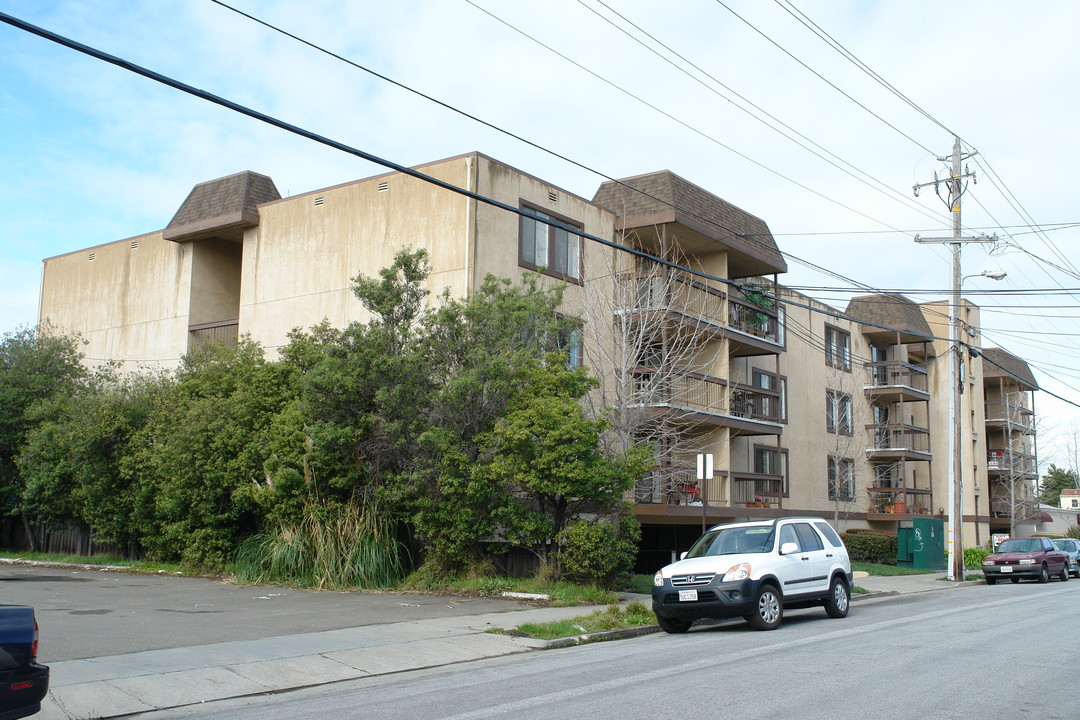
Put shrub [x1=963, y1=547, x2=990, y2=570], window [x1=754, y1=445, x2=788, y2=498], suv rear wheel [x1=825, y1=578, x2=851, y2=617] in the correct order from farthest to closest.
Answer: shrub [x1=963, y1=547, x2=990, y2=570] → window [x1=754, y1=445, x2=788, y2=498] → suv rear wheel [x1=825, y1=578, x2=851, y2=617]

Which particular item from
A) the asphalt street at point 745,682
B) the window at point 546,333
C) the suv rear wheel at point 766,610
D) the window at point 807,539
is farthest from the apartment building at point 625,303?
the asphalt street at point 745,682

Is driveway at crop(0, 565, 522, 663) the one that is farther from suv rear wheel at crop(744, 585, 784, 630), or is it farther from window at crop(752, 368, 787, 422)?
window at crop(752, 368, 787, 422)

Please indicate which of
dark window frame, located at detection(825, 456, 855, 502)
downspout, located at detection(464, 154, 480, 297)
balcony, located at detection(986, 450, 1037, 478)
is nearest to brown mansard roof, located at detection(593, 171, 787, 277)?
downspout, located at detection(464, 154, 480, 297)

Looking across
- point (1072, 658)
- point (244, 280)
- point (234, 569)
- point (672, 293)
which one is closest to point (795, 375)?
point (672, 293)

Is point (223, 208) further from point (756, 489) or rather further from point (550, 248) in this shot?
point (756, 489)

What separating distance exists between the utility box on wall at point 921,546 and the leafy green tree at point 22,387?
1091 inches

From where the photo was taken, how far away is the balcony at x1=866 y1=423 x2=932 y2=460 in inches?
1502

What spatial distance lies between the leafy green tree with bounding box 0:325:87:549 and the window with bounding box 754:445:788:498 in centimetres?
2156

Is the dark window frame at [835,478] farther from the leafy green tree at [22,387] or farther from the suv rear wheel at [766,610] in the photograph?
the leafy green tree at [22,387]

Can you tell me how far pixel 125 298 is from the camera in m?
29.7

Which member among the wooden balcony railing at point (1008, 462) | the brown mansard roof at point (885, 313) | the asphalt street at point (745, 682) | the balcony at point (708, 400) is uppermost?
the brown mansard roof at point (885, 313)

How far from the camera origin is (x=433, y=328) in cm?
1842

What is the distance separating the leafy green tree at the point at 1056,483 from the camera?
95.4m

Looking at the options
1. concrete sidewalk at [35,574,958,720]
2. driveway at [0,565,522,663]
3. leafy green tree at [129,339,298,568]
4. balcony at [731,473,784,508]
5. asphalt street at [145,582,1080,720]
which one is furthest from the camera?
balcony at [731,473,784,508]
